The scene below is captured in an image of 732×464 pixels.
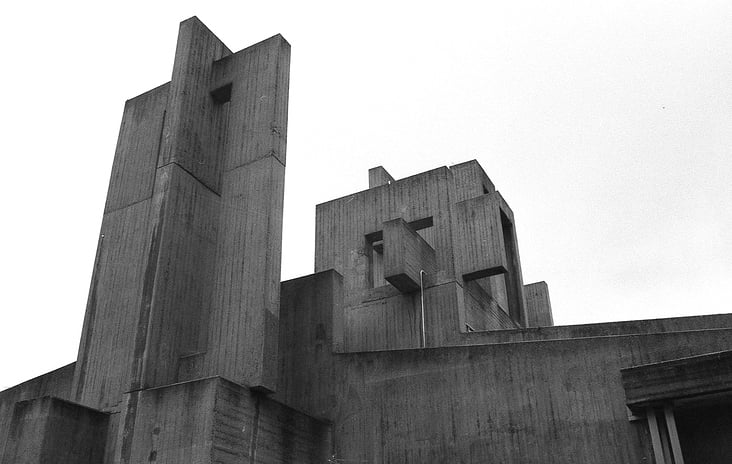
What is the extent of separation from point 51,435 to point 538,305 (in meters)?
22.9

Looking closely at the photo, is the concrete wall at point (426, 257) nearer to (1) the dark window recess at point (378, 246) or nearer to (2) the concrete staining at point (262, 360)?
(1) the dark window recess at point (378, 246)

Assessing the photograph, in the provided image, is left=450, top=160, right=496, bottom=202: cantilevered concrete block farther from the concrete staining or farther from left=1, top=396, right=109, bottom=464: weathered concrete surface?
left=1, top=396, right=109, bottom=464: weathered concrete surface

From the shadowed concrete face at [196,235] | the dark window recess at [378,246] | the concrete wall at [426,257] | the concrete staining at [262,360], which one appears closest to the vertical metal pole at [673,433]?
the concrete staining at [262,360]

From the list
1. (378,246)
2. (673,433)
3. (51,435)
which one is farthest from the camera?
(378,246)

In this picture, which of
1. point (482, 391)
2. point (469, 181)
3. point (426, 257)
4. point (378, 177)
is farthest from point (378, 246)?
point (482, 391)

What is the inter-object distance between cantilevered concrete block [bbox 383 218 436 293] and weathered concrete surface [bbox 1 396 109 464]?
9.71m

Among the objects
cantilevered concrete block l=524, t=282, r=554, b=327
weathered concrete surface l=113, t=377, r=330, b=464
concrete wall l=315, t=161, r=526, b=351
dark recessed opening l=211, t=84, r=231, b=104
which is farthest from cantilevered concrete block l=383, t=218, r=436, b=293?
cantilevered concrete block l=524, t=282, r=554, b=327

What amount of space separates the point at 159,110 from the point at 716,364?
616 inches

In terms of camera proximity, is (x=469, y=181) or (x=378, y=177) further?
(x=378, y=177)

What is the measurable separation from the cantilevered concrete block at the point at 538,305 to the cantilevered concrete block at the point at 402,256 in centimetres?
1104

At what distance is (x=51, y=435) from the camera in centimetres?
1484

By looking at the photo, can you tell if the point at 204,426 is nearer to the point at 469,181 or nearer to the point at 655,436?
the point at 655,436

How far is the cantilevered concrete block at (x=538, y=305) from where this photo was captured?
32188 millimetres

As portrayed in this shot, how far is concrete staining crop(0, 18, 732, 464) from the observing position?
1363cm
